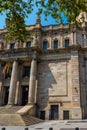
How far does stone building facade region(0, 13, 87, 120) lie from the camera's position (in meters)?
32.2

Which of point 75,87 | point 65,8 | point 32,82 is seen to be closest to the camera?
point 65,8

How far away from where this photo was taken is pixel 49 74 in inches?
1382

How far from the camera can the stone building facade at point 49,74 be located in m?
32.2

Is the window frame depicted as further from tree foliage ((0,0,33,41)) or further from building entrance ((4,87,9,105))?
tree foliage ((0,0,33,41))

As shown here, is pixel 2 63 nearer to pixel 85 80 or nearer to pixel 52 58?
pixel 52 58

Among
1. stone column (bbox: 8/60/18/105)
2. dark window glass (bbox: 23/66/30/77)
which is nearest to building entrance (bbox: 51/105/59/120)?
stone column (bbox: 8/60/18/105)

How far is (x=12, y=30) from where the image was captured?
17391 mm

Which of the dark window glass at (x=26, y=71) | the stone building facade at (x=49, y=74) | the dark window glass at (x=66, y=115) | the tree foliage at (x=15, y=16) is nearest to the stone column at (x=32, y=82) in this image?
the stone building facade at (x=49, y=74)

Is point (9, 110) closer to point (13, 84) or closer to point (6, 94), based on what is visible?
point (13, 84)

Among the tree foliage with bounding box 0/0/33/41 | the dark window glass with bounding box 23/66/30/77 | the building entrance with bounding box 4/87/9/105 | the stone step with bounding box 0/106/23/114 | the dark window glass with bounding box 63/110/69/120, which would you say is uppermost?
the tree foliage with bounding box 0/0/33/41

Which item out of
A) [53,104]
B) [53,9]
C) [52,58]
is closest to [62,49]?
[52,58]

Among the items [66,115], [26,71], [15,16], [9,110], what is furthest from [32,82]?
[15,16]

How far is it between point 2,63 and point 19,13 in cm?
2217

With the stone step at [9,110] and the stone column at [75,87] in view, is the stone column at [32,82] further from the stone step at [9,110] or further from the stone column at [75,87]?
the stone column at [75,87]
